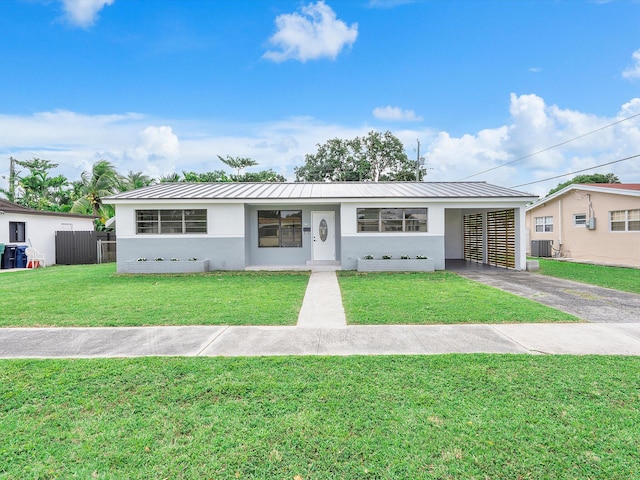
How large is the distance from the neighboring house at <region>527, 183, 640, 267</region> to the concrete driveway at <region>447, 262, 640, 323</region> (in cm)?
599

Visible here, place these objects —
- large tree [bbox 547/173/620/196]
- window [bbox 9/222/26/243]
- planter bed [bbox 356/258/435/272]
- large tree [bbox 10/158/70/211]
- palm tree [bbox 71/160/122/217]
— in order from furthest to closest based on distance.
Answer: large tree [bbox 547/173/620/196]
large tree [bbox 10/158/70/211]
palm tree [bbox 71/160/122/217]
window [bbox 9/222/26/243]
planter bed [bbox 356/258/435/272]

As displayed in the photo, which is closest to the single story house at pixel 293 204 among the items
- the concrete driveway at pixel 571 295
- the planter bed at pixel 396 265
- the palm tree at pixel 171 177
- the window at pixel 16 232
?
the planter bed at pixel 396 265

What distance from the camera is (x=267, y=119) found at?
23.8 meters

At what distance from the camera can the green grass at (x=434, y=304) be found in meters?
5.93

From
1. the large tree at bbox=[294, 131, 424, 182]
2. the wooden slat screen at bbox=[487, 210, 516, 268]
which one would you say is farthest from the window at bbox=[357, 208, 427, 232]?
the large tree at bbox=[294, 131, 424, 182]

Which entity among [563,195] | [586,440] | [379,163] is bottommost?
[586,440]

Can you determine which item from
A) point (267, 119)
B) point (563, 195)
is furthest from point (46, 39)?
point (563, 195)

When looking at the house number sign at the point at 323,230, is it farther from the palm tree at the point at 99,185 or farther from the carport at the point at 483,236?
the palm tree at the point at 99,185

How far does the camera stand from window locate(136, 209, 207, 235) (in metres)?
12.8

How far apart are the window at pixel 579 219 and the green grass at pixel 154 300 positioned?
14.3 m

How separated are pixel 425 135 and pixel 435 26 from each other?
51.7 ft

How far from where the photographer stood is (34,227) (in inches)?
663

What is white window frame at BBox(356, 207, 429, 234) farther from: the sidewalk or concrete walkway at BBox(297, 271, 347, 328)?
the sidewalk

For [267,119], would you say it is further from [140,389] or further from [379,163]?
[140,389]
